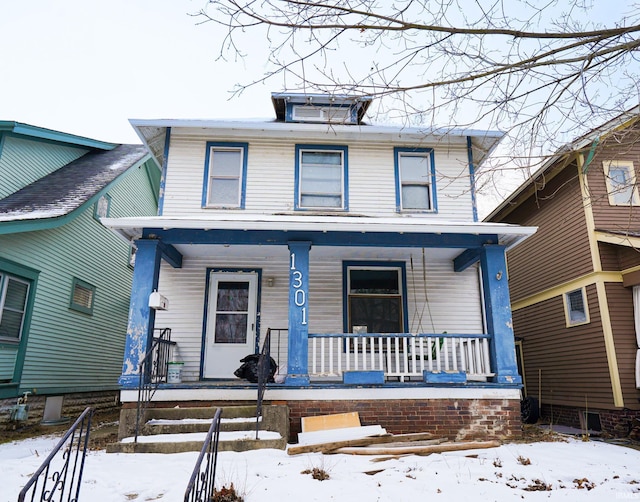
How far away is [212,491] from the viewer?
3.83m

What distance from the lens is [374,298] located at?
9.04 m

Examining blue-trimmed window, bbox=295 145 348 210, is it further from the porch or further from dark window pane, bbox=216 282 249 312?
dark window pane, bbox=216 282 249 312

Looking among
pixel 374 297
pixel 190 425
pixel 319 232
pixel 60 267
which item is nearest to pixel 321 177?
pixel 319 232

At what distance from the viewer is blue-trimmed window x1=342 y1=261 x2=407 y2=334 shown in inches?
351

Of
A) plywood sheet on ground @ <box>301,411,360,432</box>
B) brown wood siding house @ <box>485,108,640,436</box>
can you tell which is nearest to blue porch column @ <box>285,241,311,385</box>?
plywood sheet on ground @ <box>301,411,360,432</box>

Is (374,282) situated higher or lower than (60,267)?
lower

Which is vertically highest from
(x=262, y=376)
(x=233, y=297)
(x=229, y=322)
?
(x=233, y=297)

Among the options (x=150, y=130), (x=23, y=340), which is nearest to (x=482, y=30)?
(x=150, y=130)

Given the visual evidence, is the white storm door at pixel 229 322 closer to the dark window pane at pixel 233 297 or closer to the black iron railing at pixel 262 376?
the dark window pane at pixel 233 297

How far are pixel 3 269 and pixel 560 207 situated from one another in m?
12.0

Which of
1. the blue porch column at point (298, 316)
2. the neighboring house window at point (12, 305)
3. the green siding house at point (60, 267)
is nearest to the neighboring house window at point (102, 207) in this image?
the green siding house at point (60, 267)

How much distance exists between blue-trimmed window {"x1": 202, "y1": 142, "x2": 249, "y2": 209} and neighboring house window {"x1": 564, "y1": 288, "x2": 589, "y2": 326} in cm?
769

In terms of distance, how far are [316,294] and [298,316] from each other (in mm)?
1772

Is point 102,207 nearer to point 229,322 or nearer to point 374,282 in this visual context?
point 229,322
